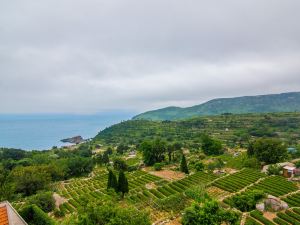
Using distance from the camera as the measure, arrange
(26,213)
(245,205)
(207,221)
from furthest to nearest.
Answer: (245,205)
(26,213)
(207,221)

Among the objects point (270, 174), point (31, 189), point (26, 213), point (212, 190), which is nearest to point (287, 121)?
point (270, 174)

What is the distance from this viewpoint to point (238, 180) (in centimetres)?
4131

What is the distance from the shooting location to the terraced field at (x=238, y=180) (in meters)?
38.4

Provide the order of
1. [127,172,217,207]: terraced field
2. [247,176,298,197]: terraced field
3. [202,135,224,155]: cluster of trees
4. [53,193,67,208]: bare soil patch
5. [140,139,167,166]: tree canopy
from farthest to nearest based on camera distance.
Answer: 1. [202,135,224,155]: cluster of trees
2. [140,139,167,166]: tree canopy
3. [53,193,67,208]: bare soil patch
4. [127,172,217,207]: terraced field
5. [247,176,298,197]: terraced field

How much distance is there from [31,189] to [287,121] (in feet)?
378

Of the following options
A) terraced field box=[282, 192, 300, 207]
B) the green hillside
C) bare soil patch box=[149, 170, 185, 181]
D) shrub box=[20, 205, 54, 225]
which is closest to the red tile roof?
shrub box=[20, 205, 54, 225]

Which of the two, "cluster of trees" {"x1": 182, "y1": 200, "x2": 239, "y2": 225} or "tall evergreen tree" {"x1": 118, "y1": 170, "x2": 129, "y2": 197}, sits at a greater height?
"cluster of trees" {"x1": 182, "y1": 200, "x2": 239, "y2": 225}

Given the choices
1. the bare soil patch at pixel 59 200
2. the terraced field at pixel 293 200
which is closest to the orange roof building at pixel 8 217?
the bare soil patch at pixel 59 200

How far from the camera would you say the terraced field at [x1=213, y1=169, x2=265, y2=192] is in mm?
38375

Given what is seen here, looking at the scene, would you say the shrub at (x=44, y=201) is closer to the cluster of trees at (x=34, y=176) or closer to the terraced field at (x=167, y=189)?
the cluster of trees at (x=34, y=176)

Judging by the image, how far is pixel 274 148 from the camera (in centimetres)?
5356

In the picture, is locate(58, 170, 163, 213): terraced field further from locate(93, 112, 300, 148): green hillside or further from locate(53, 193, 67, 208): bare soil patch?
locate(93, 112, 300, 148): green hillside

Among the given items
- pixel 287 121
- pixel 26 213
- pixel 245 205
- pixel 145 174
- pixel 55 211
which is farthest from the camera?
pixel 287 121

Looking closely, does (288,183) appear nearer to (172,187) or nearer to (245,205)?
(245,205)
